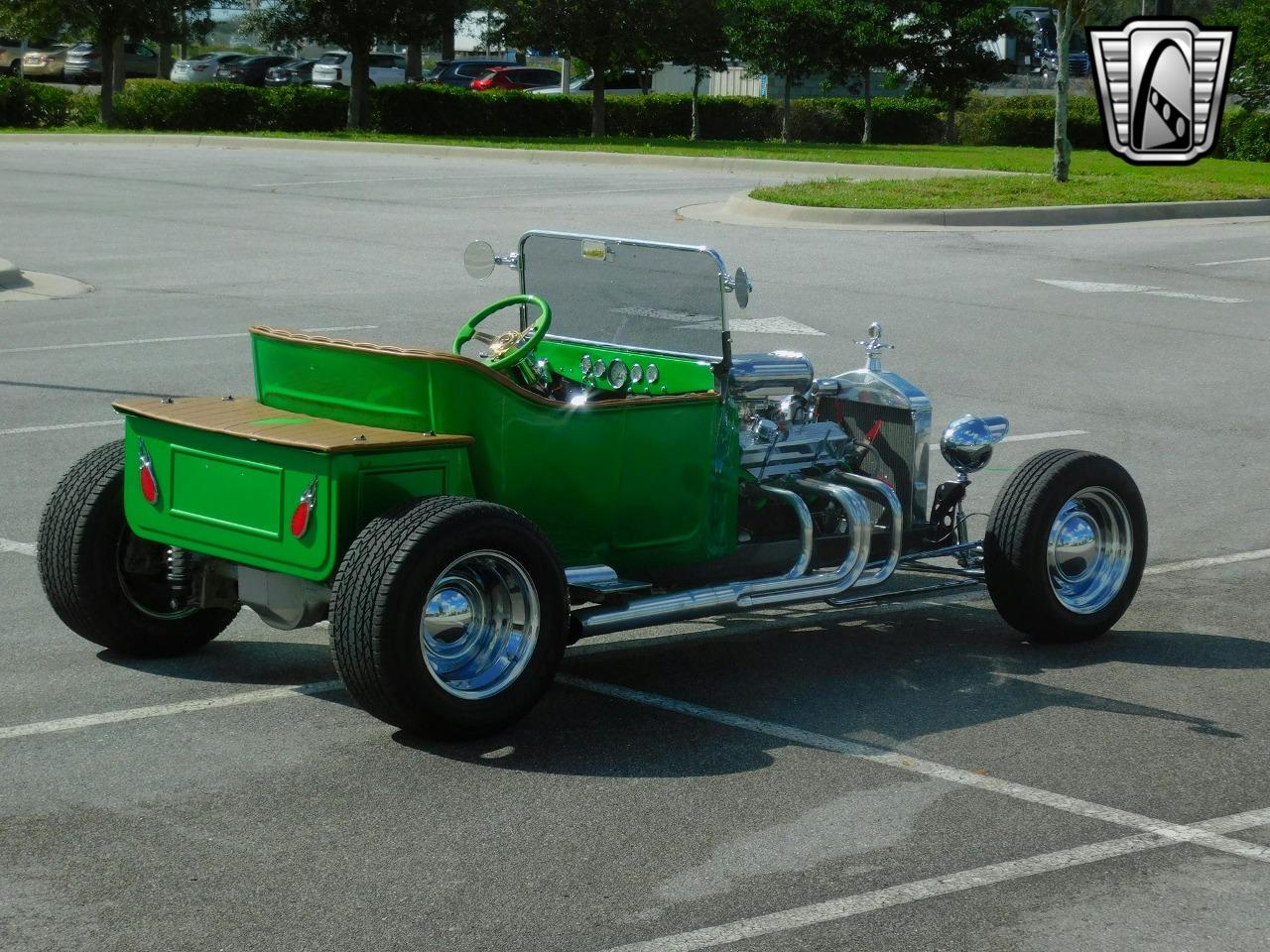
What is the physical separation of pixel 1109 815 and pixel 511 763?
1.63 metres

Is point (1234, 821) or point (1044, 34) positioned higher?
point (1044, 34)

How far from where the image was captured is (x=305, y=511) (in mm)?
4949

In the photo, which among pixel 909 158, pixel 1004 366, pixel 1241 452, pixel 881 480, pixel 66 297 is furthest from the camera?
pixel 909 158

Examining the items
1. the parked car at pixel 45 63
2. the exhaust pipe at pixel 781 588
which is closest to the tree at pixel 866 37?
the parked car at pixel 45 63

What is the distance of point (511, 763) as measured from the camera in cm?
497

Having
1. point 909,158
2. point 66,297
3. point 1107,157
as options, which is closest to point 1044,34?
point 1107,157

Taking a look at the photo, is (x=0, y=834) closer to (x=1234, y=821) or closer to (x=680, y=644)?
(x=680, y=644)

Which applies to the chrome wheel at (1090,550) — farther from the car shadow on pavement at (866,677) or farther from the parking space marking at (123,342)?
the parking space marking at (123,342)

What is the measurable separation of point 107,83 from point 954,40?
19.4 meters

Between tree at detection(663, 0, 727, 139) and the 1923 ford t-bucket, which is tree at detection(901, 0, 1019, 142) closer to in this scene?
tree at detection(663, 0, 727, 139)

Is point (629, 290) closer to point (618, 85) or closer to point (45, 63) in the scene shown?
point (618, 85)

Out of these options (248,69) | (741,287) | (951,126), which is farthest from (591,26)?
(741,287)

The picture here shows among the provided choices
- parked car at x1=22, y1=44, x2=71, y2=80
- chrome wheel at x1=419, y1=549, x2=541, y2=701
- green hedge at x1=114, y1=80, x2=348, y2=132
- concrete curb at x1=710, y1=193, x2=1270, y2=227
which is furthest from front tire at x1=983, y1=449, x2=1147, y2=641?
parked car at x1=22, y1=44, x2=71, y2=80

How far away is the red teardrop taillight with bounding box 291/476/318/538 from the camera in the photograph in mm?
4934
